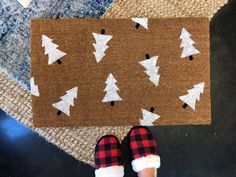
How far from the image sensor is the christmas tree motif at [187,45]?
1270mm

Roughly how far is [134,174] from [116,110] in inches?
9.8

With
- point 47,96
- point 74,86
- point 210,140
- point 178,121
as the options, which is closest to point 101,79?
point 74,86

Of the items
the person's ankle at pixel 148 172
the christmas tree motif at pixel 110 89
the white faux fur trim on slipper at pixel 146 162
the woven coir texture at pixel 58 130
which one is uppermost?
the christmas tree motif at pixel 110 89

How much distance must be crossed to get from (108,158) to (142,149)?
0.13 meters

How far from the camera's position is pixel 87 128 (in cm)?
128

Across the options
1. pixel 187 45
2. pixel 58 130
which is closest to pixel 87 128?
pixel 58 130

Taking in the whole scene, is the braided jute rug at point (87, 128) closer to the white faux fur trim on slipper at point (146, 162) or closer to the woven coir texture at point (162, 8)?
the woven coir texture at point (162, 8)

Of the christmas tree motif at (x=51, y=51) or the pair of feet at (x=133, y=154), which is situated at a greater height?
the christmas tree motif at (x=51, y=51)

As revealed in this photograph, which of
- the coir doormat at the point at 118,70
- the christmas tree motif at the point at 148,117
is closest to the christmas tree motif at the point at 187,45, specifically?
the coir doormat at the point at 118,70

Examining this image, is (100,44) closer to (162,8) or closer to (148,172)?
(162,8)

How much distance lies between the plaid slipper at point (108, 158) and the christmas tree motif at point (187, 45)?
40cm

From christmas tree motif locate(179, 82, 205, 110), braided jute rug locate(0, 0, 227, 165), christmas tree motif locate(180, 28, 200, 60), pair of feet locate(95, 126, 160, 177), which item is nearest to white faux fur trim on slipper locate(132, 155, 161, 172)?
pair of feet locate(95, 126, 160, 177)

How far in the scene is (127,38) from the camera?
1.26 meters

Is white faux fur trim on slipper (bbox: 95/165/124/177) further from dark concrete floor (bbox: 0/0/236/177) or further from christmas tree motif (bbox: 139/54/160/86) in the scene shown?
christmas tree motif (bbox: 139/54/160/86)
